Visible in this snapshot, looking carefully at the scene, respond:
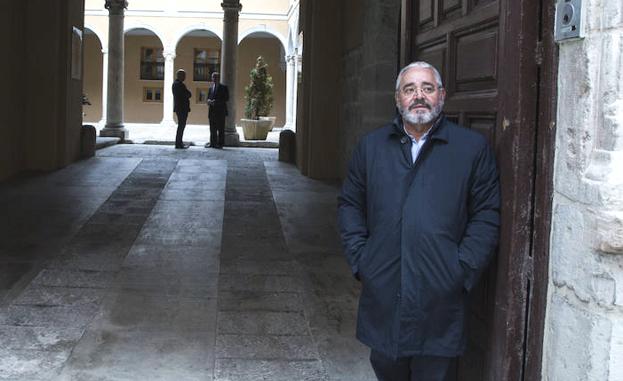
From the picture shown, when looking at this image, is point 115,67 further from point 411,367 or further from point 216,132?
point 411,367

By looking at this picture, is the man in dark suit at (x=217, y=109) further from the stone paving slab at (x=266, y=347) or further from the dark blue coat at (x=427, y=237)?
the dark blue coat at (x=427, y=237)

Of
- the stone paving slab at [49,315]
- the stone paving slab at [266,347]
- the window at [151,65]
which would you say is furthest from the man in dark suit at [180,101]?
the window at [151,65]

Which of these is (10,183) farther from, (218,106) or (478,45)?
(478,45)

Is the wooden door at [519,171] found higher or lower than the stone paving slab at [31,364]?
higher

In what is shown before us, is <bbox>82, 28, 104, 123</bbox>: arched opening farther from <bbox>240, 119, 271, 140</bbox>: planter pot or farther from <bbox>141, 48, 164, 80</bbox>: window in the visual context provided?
<bbox>240, 119, 271, 140</bbox>: planter pot

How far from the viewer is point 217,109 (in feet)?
49.9


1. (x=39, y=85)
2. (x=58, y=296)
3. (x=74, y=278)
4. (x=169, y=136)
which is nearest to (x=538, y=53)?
(x=58, y=296)

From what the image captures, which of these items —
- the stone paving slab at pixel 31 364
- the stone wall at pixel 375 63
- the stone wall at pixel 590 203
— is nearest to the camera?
the stone wall at pixel 590 203

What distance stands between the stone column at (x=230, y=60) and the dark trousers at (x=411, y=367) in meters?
14.0

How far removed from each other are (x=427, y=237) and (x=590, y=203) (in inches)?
19.5

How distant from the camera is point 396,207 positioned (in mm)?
2383

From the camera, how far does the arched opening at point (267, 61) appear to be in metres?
31.0

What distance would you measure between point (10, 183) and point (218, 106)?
250 inches

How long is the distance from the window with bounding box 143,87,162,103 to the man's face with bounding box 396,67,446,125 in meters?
30.1
